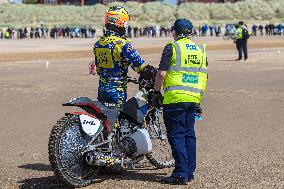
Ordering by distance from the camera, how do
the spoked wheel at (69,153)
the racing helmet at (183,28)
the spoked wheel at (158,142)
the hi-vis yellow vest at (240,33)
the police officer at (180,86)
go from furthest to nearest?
the hi-vis yellow vest at (240,33), the spoked wheel at (158,142), the racing helmet at (183,28), the police officer at (180,86), the spoked wheel at (69,153)

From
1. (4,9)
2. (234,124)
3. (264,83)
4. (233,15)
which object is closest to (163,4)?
(233,15)

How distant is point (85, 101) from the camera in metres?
6.34

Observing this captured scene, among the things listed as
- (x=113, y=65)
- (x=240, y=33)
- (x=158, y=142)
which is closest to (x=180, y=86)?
(x=113, y=65)

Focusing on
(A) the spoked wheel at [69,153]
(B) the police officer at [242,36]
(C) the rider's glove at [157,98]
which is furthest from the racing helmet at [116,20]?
(B) the police officer at [242,36]

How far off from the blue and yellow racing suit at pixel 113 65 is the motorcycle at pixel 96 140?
139 millimetres

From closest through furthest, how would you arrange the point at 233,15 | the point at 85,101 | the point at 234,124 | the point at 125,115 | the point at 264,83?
1. the point at 85,101
2. the point at 125,115
3. the point at 234,124
4. the point at 264,83
5. the point at 233,15

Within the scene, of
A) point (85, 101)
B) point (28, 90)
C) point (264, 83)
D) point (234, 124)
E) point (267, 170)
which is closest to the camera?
point (85, 101)

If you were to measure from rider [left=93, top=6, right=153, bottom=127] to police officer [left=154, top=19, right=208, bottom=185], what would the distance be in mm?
247

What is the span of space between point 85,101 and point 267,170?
240cm

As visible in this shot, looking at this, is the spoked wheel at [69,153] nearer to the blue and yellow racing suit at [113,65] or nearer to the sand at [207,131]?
the sand at [207,131]

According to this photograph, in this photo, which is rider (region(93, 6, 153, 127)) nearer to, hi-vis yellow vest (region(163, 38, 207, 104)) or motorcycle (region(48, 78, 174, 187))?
motorcycle (region(48, 78, 174, 187))

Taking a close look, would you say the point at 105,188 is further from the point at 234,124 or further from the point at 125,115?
the point at 234,124

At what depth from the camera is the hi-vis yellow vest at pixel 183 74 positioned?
652cm

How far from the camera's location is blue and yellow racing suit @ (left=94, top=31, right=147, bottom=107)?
6566mm
